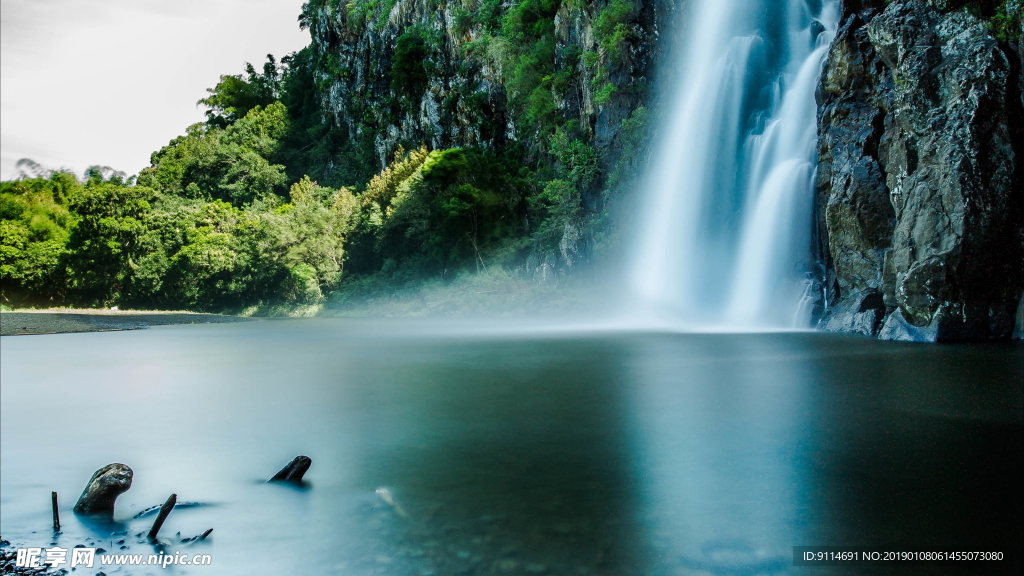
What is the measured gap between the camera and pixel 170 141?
54.3 m

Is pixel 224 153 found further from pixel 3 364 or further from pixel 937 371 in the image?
pixel 937 371

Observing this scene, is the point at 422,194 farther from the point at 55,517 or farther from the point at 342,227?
the point at 55,517

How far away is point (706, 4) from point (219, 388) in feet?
81.5

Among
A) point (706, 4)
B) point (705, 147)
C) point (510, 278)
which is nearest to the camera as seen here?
point (705, 147)

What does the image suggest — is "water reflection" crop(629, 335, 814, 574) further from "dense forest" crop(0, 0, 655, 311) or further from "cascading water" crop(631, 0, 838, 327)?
"dense forest" crop(0, 0, 655, 311)

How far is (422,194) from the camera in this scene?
3350 cm

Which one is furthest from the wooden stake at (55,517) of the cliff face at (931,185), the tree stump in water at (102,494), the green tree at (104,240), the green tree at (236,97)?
the green tree at (236,97)

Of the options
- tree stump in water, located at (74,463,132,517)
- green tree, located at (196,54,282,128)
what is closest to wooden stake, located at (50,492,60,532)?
tree stump in water, located at (74,463,132,517)

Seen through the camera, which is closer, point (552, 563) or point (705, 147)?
point (552, 563)

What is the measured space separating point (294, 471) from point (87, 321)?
86.1ft

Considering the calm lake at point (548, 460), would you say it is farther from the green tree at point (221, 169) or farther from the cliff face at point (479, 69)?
the green tree at point (221, 169)

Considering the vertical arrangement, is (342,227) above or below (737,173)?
below

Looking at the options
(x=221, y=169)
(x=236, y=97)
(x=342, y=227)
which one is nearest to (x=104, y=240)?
(x=342, y=227)

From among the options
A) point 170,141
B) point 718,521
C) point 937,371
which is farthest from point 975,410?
point 170,141
